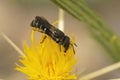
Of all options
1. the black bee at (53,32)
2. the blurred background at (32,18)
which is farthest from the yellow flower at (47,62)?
the blurred background at (32,18)

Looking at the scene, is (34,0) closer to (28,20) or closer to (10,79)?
(28,20)

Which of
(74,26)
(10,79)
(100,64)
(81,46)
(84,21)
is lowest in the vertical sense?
(84,21)

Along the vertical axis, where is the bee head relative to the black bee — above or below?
above

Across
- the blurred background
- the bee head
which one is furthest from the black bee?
the blurred background

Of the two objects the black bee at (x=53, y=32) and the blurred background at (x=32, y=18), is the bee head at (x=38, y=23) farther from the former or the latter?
the blurred background at (x=32, y=18)

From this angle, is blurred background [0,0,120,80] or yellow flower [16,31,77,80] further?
blurred background [0,0,120,80]

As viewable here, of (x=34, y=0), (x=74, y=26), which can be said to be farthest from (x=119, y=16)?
(x=34, y=0)

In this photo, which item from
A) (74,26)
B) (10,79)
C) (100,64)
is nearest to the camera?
(10,79)

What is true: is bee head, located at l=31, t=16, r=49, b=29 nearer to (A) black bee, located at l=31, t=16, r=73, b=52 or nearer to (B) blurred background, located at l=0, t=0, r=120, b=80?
(A) black bee, located at l=31, t=16, r=73, b=52
